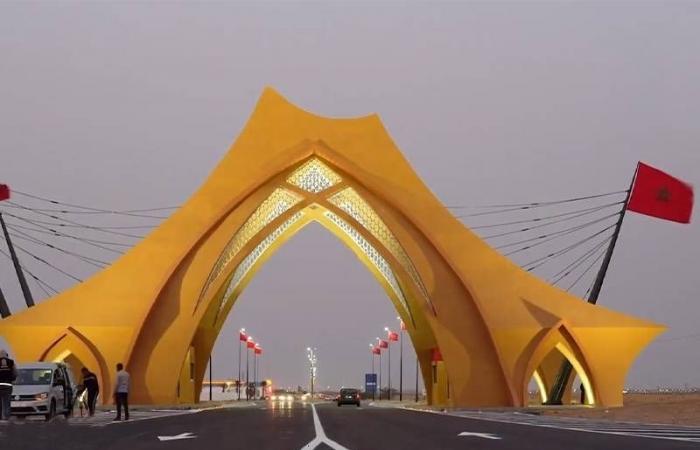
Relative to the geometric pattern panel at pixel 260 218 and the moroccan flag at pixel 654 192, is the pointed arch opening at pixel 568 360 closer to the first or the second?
the moroccan flag at pixel 654 192

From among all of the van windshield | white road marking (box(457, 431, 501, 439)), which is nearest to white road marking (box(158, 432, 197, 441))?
white road marking (box(457, 431, 501, 439))

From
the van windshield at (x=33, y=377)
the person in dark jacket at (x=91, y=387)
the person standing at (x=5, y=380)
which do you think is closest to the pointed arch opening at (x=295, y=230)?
the person in dark jacket at (x=91, y=387)

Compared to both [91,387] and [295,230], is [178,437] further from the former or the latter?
[295,230]

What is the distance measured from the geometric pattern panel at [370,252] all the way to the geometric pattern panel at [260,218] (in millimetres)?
2883

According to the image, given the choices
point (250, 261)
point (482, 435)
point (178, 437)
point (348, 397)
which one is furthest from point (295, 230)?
point (482, 435)

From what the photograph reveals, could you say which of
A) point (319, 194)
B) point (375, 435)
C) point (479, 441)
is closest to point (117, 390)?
point (375, 435)

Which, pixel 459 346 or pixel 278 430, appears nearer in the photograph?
pixel 278 430

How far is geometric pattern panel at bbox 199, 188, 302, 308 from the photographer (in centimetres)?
5713

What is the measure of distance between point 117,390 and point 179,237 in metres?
24.9

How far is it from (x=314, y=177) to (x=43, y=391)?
33.1 meters

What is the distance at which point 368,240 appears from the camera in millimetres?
56562

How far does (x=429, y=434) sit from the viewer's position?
19.6 meters

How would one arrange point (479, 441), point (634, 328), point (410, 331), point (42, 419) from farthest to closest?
point (410, 331), point (634, 328), point (42, 419), point (479, 441)

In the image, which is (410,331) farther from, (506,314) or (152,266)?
(152,266)
